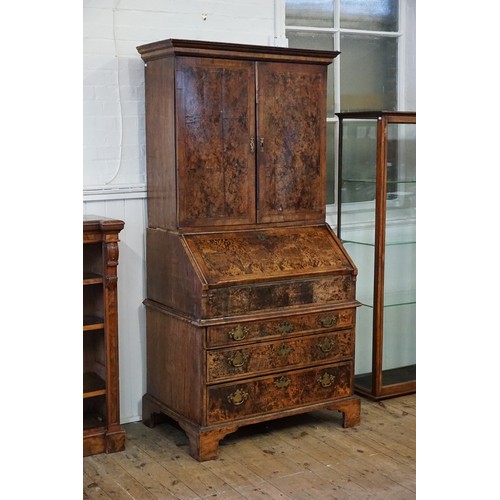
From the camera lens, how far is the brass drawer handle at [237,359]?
3.62 meters

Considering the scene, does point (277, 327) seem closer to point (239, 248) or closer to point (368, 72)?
point (239, 248)

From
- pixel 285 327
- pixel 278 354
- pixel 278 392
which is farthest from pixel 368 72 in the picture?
pixel 278 392

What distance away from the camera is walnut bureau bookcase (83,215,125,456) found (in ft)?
11.8

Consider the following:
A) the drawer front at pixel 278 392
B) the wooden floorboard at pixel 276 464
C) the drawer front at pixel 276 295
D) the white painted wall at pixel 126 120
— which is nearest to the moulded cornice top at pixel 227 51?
the white painted wall at pixel 126 120

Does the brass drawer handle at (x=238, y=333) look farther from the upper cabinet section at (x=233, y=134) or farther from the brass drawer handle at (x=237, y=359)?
the upper cabinet section at (x=233, y=134)

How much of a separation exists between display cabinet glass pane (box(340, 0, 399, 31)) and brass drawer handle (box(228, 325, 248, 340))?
211cm

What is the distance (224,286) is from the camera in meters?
3.55

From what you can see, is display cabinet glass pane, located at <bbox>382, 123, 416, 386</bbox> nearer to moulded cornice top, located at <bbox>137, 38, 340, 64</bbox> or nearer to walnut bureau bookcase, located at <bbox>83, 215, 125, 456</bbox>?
moulded cornice top, located at <bbox>137, 38, 340, 64</bbox>
